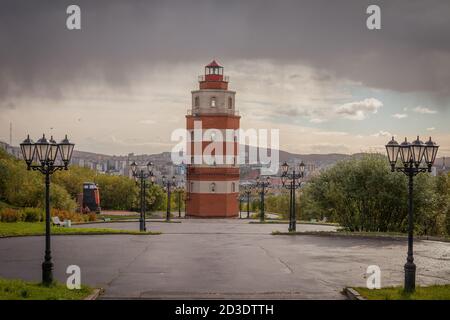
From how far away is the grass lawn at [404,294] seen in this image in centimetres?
1211

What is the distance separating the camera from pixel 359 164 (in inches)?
1224

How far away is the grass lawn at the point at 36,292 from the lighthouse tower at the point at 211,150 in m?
43.3

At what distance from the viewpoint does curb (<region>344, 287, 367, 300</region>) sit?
1234 cm

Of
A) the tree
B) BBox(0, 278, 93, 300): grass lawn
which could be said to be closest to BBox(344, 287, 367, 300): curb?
BBox(0, 278, 93, 300): grass lawn

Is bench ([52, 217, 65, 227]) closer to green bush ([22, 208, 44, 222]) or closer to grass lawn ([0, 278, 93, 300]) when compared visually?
green bush ([22, 208, 44, 222])

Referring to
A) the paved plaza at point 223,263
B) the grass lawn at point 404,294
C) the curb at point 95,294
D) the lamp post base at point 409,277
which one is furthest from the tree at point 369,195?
the curb at point 95,294

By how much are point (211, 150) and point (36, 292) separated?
44732 millimetres

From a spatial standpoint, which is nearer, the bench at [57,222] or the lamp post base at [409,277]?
the lamp post base at [409,277]

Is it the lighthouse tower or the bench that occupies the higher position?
the lighthouse tower

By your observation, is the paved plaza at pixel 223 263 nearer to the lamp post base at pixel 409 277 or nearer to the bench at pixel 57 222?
the lamp post base at pixel 409 277

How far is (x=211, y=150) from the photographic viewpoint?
56562 mm

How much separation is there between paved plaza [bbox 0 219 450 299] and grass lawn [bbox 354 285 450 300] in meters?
0.80
